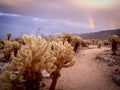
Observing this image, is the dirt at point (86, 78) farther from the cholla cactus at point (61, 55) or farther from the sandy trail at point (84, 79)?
the cholla cactus at point (61, 55)

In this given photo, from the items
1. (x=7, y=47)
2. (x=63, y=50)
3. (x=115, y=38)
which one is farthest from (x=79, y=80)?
(x=115, y=38)

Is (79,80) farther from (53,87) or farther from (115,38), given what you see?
(115,38)

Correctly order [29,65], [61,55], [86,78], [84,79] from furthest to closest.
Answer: [86,78] → [84,79] → [61,55] → [29,65]

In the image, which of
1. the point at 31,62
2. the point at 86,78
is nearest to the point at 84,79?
the point at 86,78

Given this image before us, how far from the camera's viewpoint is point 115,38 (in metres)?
11.1

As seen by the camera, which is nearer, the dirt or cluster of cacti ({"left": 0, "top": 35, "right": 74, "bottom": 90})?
cluster of cacti ({"left": 0, "top": 35, "right": 74, "bottom": 90})

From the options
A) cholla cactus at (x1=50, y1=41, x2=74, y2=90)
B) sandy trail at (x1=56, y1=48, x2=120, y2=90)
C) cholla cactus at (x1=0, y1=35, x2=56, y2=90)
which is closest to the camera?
cholla cactus at (x1=0, y1=35, x2=56, y2=90)

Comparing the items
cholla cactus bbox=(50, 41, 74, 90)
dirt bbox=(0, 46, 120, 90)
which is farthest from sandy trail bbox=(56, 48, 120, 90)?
cholla cactus bbox=(50, 41, 74, 90)

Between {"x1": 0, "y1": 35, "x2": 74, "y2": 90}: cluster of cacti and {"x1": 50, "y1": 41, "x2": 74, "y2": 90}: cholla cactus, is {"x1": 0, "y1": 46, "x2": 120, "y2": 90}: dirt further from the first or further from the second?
{"x1": 0, "y1": 35, "x2": 74, "y2": 90}: cluster of cacti

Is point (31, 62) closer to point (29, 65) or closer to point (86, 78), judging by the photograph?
point (29, 65)

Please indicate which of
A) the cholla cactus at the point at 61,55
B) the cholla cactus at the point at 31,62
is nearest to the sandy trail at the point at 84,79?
the cholla cactus at the point at 61,55

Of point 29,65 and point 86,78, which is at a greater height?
point 29,65

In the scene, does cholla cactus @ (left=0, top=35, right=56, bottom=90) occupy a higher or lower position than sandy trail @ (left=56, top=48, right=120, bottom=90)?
higher

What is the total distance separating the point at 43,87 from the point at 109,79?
2.71 meters
